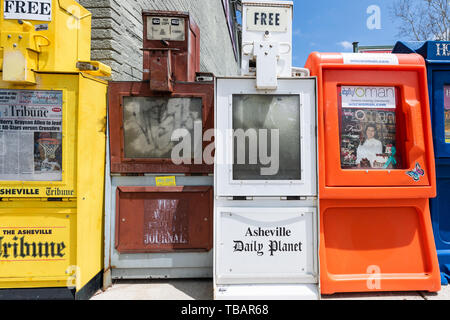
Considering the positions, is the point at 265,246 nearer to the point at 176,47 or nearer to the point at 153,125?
the point at 153,125

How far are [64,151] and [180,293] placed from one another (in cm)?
162

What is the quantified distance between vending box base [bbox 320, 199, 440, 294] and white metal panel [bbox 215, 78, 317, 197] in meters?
0.35

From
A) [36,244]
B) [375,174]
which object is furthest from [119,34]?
[375,174]

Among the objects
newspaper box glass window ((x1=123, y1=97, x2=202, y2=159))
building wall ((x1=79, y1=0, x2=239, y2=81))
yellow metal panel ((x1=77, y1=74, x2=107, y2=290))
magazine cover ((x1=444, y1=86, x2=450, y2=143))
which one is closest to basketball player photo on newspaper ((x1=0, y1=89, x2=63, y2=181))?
yellow metal panel ((x1=77, y1=74, x2=107, y2=290))

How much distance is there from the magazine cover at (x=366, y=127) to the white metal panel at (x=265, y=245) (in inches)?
27.6

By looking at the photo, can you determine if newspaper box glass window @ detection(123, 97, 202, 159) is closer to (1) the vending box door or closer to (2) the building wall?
(2) the building wall

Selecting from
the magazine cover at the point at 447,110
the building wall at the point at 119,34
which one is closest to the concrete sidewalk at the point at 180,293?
the magazine cover at the point at 447,110

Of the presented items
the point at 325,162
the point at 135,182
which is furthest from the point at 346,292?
the point at 135,182

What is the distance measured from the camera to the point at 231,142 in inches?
99.3

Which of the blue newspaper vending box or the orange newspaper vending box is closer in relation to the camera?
the orange newspaper vending box

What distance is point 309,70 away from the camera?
281 cm

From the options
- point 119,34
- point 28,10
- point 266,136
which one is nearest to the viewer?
point 28,10

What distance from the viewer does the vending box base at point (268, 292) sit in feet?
7.90

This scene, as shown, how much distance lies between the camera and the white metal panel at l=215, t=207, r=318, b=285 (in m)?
2.48
